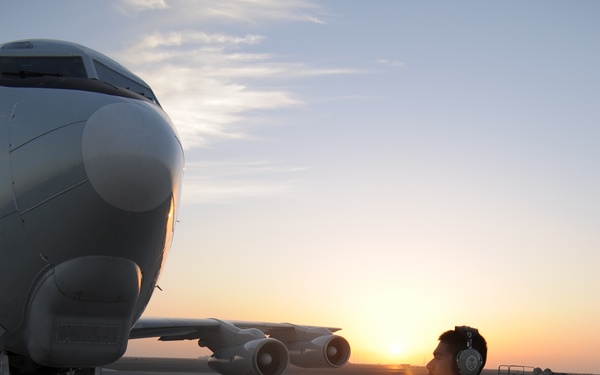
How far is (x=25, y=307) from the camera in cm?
788

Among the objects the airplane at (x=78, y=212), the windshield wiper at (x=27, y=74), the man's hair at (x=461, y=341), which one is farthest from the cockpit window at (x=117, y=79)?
the man's hair at (x=461, y=341)

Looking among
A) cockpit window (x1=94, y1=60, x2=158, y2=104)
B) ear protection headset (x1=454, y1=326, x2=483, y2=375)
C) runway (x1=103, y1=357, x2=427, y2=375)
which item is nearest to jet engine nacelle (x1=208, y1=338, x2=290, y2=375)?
cockpit window (x1=94, y1=60, x2=158, y2=104)

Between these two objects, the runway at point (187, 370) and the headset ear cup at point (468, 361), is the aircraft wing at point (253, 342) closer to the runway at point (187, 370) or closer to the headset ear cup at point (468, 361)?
the headset ear cup at point (468, 361)

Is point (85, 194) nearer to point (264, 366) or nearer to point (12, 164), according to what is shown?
point (12, 164)

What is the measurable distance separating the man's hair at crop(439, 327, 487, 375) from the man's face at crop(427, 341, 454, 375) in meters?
0.03

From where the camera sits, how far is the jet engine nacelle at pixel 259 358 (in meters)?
16.4

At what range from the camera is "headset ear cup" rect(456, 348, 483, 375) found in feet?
12.9

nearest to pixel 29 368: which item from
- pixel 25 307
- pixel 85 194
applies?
pixel 25 307

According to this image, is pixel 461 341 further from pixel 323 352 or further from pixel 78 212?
pixel 323 352

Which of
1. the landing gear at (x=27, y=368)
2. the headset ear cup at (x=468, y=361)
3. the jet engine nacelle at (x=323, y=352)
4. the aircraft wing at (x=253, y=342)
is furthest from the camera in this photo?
the jet engine nacelle at (x=323, y=352)

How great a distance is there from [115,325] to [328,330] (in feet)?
43.0

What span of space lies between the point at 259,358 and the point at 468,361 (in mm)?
12933

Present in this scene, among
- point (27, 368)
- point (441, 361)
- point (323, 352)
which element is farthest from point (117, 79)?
point (323, 352)

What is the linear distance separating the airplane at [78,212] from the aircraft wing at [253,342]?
7928mm
